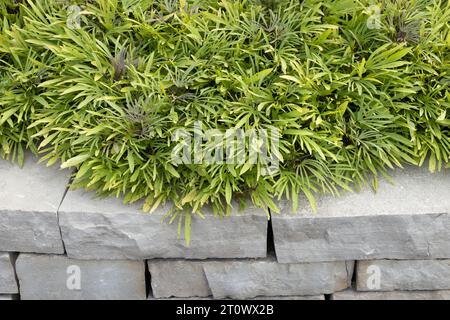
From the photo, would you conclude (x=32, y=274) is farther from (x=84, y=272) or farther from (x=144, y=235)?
(x=144, y=235)

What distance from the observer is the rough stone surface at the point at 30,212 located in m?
2.11

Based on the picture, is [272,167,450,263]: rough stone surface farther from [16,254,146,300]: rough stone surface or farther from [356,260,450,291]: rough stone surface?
[16,254,146,300]: rough stone surface

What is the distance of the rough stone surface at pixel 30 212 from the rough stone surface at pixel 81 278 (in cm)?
7

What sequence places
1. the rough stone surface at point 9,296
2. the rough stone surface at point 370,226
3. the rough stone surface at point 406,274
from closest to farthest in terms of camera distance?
the rough stone surface at point 370,226 < the rough stone surface at point 406,274 < the rough stone surface at point 9,296

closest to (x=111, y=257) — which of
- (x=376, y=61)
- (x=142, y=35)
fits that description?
(x=142, y=35)

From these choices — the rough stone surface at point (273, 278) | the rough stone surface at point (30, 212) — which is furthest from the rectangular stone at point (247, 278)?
the rough stone surface at point (30, 212)

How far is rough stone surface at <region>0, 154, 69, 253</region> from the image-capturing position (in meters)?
2.11

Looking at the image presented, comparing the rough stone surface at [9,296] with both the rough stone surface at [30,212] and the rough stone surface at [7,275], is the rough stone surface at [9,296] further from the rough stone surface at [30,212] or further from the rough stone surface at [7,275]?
the rough stone surface at [30,212]

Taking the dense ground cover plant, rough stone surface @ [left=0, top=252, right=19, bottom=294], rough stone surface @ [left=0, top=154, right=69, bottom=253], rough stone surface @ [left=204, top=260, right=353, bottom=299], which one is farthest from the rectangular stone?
rough stone surface @ [left=0, top=252, right=19, bottom=294]

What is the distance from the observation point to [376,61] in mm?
2174

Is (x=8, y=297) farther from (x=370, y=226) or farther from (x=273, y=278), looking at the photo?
(x=370, y=226)

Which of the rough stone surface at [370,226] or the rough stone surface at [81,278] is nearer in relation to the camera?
the rough stone surface at [370,226]

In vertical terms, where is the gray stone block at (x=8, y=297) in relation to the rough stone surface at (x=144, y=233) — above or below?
below

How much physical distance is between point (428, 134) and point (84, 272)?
4.48ft
